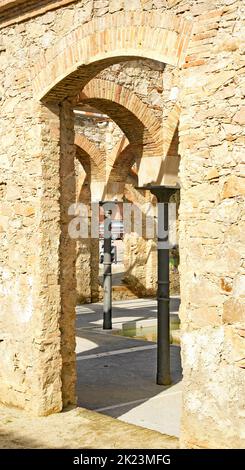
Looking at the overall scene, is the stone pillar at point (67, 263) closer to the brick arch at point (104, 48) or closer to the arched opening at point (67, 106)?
the arched opening at point (67, 106)

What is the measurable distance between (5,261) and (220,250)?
271 centimetres

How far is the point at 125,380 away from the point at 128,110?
3819mm

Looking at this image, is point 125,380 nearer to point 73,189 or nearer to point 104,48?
point 73,189

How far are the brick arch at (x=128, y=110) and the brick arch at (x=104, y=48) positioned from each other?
296 cm

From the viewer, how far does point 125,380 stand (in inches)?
292

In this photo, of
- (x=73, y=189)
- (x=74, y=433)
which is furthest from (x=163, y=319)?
(x=74, y=433)

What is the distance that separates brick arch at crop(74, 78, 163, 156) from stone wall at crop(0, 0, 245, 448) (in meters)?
2.64

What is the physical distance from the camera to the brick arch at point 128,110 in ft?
28.1

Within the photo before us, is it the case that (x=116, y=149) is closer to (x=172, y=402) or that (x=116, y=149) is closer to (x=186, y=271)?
(x=172, y=402)

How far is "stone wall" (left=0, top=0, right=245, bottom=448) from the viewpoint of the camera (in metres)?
3.98

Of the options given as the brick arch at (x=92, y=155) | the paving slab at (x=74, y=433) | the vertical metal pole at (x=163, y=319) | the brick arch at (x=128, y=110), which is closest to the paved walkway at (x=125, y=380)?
the vertical metal pole at (x=163, y=319)

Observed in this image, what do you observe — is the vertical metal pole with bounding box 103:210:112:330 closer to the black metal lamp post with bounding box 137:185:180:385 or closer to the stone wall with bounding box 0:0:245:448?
the black metal lamp post with bounding box 137:185:180:385

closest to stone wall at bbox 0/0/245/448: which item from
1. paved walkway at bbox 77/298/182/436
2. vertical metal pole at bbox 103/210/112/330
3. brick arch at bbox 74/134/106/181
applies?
paved walkway at bbox 77/298/182/436

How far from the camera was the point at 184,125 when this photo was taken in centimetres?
426
